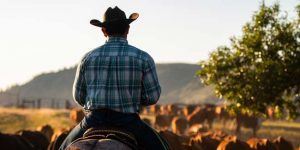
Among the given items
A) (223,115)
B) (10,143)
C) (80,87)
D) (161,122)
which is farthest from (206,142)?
(223,115)

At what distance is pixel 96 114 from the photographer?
5547 mm

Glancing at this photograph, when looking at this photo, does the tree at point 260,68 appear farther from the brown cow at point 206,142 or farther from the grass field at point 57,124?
the grass field at point 57,124

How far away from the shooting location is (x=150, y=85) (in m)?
5.67

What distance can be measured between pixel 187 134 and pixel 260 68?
54.8 feet

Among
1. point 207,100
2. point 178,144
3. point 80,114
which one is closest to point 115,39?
point 178,144

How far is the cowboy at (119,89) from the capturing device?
552cm

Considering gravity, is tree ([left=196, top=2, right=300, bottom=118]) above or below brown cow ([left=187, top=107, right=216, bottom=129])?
above

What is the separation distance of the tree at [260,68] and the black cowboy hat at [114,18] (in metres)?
15.0

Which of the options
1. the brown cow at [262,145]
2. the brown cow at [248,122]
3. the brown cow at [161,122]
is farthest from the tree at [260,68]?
the brown cow at [161,122]

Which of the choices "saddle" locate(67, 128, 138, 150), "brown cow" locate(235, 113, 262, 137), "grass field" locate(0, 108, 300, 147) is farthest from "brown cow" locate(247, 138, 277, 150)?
"brown cow" locate(235, 113, 262, 137)

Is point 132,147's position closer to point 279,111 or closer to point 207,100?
point 279,111

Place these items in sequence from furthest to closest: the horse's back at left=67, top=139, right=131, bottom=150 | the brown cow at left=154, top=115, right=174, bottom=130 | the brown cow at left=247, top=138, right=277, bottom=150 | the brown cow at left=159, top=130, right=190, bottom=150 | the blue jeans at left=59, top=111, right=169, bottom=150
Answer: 1. the brown cow at left=154, top=115, right=174, bottom=130
2. the brown cow at left=247, top=138, right=277, bottom=150
3. the brown cow at left=159, top=130, right=190, bottom=150
4. the blue jeans at left=59, top=111, right=169, bottom=150
5. the horse's back at left=67, top=139, right=131, bottom=150

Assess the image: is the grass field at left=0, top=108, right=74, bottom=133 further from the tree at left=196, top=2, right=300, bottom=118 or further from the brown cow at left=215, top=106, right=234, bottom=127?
the tree at left=196, top=2, right=300, bottom=118

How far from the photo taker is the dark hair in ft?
19.1
